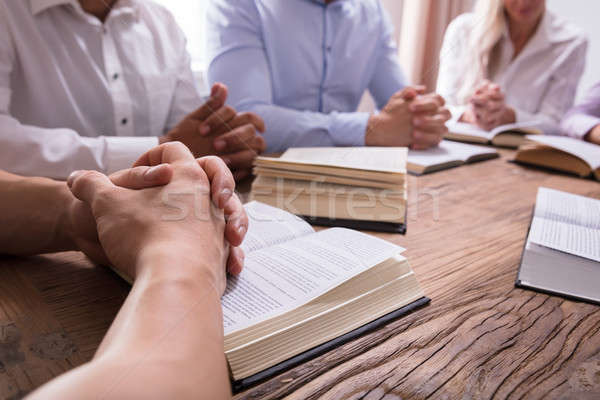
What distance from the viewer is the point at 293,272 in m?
0.42

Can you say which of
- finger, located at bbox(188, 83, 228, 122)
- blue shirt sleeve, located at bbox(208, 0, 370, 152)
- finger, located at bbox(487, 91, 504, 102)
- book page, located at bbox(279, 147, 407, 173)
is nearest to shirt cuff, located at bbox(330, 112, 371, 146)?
blue shirt sleeve, located at bbox(208, 0, 370, 152)

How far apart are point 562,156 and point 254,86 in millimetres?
801

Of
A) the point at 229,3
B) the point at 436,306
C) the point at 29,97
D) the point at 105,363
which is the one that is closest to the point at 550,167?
the point at 436,306

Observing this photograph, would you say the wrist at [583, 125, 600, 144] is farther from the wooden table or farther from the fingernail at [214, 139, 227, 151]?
the fingernail at [214, 139, 227, 151]

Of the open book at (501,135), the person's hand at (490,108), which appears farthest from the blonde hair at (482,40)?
the open book at (501,135)

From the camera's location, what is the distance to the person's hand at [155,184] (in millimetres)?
407

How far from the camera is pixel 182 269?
1.06 ft

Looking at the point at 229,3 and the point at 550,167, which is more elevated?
the point at 229,3

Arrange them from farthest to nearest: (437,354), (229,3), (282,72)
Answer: (282,72) → (229,3) → (437,354)

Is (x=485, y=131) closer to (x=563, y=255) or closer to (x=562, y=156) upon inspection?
(x=562, y=156)

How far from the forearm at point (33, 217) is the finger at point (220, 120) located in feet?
1.42

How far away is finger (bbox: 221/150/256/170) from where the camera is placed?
839mm

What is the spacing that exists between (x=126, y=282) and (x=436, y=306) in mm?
316

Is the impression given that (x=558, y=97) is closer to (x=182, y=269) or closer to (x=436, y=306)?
(x=436, y=306)
